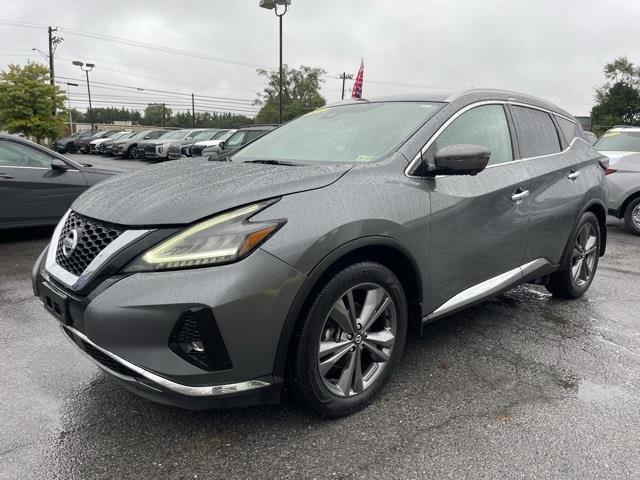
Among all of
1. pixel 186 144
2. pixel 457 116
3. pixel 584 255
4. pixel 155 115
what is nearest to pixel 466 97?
pixel 457 116

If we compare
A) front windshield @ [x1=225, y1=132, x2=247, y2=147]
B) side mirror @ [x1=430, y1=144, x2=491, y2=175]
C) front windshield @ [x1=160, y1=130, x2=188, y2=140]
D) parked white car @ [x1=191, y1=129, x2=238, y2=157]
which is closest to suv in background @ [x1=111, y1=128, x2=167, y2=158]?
front windshield @ [x1=160, y1=130, x2=188, y2=140]

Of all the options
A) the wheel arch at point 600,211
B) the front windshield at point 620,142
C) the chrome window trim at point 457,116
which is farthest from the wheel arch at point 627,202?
the chrome window trim at point 457,116

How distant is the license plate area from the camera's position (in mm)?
2230

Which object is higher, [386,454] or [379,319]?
[379,319]

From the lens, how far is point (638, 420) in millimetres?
2627

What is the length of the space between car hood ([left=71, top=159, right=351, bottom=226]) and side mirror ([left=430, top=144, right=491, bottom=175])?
51 cm

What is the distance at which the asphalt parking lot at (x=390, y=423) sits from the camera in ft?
7.23

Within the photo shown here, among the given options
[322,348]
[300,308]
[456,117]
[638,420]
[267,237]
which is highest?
[456,117]

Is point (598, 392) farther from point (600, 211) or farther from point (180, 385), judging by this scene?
point (180, 385)

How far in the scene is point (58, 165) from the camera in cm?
655

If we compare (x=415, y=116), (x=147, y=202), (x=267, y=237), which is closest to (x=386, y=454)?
(x=267, y=237)

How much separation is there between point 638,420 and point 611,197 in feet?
20.9

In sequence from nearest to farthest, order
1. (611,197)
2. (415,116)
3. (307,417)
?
(307,417) → (415,116) → (611,197)

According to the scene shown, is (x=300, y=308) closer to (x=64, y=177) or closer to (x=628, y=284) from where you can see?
(x=628, y=284)
